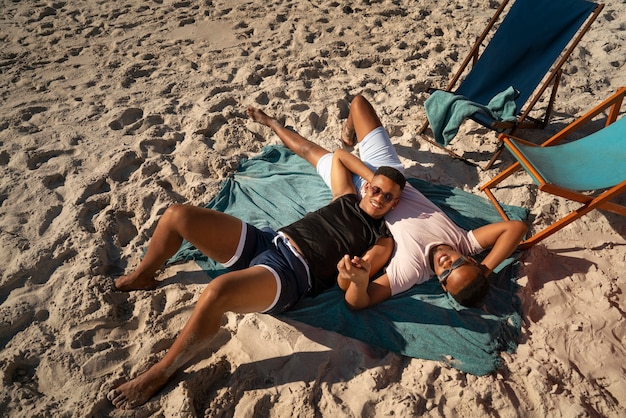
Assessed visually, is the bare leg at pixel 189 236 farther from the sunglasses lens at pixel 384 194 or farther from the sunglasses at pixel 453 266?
the sunglasses at pixel 453 266

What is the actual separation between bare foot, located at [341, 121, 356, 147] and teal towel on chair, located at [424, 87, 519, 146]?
60cm

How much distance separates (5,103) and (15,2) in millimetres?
2347

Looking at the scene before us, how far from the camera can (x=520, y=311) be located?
2.61 meters

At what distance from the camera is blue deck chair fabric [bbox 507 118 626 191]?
9.25ft

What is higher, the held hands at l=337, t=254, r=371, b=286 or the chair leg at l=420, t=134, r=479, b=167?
the held hands at l=337, t=254, r=371, b=286

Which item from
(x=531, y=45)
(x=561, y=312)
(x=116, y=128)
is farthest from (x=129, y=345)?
(x=531, y=45)

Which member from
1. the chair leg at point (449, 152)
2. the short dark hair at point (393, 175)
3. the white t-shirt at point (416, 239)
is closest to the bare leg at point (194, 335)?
the white t-shirt at point (416, 239)

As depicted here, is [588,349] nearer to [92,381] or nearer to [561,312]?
[561,312]

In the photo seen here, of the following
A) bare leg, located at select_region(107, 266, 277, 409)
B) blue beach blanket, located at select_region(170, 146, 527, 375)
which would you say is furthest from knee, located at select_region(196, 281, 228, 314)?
blue beach blanket, located at select_region(170, 146, 527, 375)

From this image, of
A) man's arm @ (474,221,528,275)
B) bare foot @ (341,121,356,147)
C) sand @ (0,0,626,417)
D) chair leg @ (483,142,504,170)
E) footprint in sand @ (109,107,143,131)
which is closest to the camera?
sand @ (0,0,626,417)

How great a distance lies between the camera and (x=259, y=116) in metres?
3.76

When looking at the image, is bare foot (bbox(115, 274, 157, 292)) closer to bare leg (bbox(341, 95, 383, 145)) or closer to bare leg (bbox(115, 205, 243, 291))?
bare leg (bbox(115, 205, 243, 291))

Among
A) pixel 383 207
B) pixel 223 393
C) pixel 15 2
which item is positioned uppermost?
pixel 15 2

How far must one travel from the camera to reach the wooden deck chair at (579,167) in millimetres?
2658
